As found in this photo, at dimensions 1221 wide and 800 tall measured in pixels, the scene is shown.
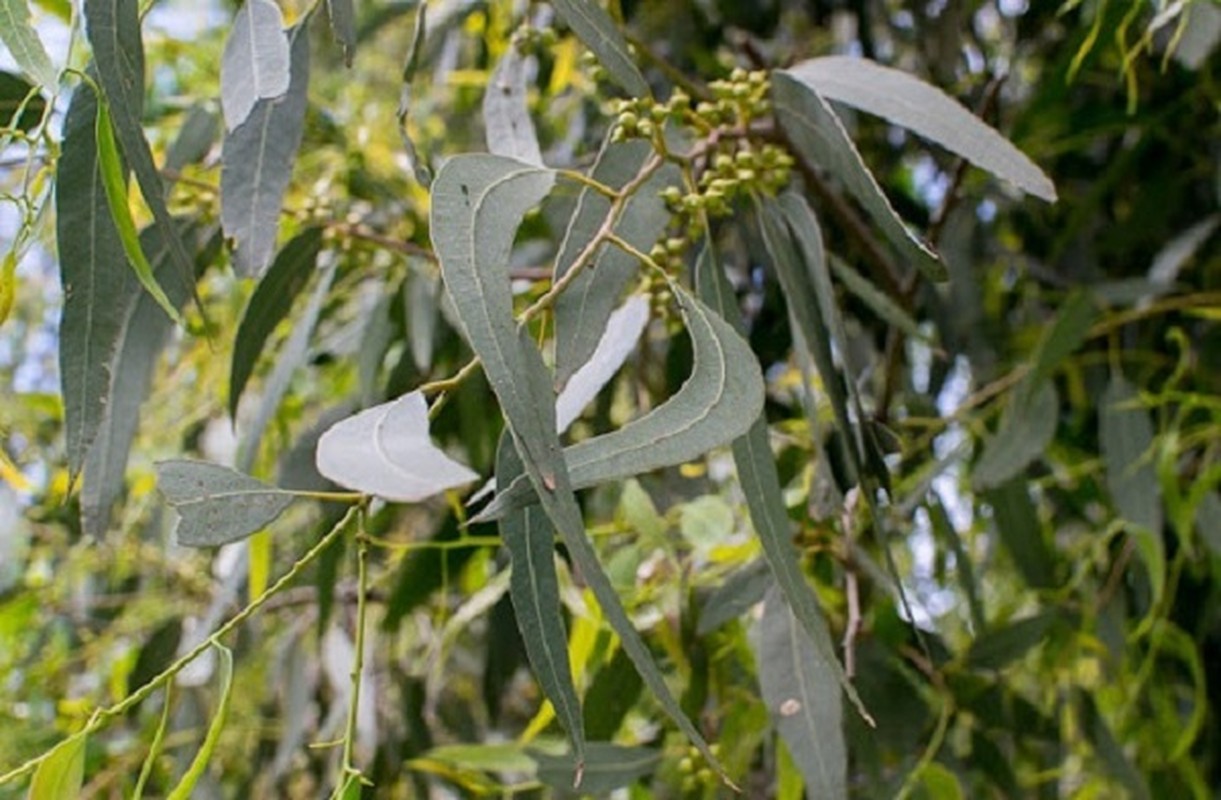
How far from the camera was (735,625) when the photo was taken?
954 mm

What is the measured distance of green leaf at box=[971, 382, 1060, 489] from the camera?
3.35 feet

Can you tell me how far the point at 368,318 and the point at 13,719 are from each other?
519 mm

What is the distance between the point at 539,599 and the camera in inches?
23.2

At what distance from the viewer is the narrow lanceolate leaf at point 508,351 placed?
1.63ft

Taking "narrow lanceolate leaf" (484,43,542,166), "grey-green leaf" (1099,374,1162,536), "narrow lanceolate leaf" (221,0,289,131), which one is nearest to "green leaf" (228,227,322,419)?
"narrow lanceolate leaf" (484,43,542,166)

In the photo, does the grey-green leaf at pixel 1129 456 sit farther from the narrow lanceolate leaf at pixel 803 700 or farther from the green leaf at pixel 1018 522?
the narrow lanceolate leaf at pixel 803 700

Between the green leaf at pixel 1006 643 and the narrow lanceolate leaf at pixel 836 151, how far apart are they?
1.17 ft

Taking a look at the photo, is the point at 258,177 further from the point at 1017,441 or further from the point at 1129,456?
the point at 1129,456

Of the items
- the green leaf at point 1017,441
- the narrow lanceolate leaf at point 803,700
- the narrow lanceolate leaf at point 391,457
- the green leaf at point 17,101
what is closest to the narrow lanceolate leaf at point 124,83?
the narrow lanceolate leaf at point 391,457

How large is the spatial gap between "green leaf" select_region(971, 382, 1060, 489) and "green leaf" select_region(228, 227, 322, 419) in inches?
16.4

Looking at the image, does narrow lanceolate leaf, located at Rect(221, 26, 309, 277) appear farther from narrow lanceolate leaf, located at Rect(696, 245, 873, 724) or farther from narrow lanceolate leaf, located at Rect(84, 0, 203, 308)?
→ narrow lanceolate leaf, located at Rect(696, 245, 873, 724)

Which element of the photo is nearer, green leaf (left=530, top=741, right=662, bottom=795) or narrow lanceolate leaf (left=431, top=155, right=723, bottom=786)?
narrow lanceolate leaf (left=431, top=155, right=723, bottom=786)

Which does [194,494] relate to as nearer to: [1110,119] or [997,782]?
[997,782]

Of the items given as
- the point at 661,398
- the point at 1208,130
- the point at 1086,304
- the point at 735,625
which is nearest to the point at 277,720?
the point at 661,398
